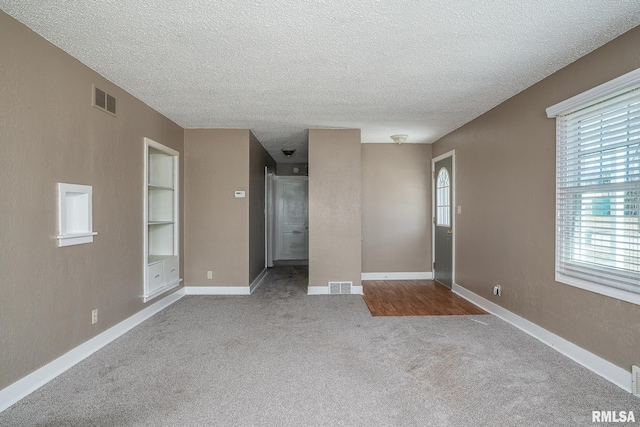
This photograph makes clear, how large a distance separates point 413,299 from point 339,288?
104cm

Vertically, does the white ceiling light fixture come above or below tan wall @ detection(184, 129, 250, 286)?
above

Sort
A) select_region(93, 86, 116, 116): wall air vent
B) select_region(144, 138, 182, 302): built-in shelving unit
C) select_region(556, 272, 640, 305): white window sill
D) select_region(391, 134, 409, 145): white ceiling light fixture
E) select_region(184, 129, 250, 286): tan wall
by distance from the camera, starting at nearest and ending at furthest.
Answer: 1. select_region(556, 272, 640, 305): white window sill
2. select_region(93, 86, 116, 116): wall air vent
3. select_region(144, 138, 182, 302): built-in shelving unit
4. select_region(184, 129, 250, 286): tan wall
5. select_region(391, 134, 409, 145): white ceiling light fixture

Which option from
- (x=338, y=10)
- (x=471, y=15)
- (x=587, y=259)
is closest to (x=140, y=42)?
(x=338, y=10)

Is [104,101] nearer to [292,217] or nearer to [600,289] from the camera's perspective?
[600,289]

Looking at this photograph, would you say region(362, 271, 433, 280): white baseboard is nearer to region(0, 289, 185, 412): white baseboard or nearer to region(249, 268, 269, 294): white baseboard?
region(249, 268, 269, 294): white baseboard

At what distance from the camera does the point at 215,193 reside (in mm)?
4738

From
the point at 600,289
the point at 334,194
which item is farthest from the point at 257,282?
the point at 600,289

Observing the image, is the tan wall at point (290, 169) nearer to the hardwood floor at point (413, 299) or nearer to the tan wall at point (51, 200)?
the hardwood floor at point (413, 299)

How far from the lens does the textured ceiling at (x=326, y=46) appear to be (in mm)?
1951

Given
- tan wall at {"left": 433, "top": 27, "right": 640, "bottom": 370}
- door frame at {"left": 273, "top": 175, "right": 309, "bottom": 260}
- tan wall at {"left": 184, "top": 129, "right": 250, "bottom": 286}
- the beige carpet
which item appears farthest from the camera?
door frame at {"left": 273, "top": 175, "right": 309, "bottom": 260}

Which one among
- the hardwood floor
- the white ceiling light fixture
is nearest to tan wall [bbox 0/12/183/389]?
the hardwood floor

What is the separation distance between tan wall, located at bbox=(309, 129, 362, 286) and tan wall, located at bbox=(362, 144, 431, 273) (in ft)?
3.32

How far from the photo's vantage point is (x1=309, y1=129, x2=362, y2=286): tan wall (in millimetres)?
4766

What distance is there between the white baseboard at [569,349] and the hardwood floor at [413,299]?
0.29 metres
